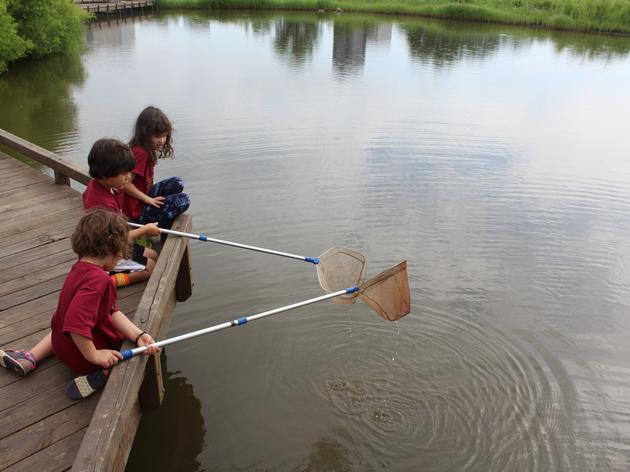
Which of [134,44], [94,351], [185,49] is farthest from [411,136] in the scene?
[134,44]

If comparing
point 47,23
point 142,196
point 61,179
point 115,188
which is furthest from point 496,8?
point 115,188

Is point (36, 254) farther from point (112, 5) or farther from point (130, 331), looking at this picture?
point (112, 5)

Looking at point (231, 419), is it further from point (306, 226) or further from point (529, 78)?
point (529, 78)

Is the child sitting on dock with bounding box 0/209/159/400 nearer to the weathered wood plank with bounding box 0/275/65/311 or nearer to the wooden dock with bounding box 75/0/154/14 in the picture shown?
the weathered wood plank with bounding box 0/275/65/311

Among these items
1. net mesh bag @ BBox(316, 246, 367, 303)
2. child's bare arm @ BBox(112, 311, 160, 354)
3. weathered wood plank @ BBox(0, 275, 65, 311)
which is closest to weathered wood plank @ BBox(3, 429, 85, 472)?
child's bare arm @ BBox(112, 311, 160, 354)

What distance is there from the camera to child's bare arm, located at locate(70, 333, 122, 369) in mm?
2752

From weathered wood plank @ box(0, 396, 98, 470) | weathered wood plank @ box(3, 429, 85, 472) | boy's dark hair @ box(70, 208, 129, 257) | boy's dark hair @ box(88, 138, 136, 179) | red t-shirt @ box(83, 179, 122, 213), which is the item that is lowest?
weathered wood plank @ box(3, 429, 85, 472)

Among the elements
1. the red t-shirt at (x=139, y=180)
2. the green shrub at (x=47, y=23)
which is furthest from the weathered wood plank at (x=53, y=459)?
the green shrub at (x=47, y=23)

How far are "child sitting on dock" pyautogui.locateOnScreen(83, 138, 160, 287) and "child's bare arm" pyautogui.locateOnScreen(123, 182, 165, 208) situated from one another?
0.14 metres

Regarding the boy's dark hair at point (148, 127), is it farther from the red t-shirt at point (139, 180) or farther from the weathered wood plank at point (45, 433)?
the weathered wood plank at point (45, 433)

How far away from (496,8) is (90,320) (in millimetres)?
40251

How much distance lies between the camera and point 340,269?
4734 millimetres

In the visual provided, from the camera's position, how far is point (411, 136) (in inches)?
446

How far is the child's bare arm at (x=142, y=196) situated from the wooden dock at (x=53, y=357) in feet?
0.79
